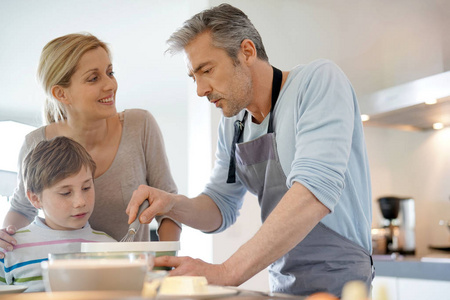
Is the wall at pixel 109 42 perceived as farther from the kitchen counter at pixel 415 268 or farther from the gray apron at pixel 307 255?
the kitchen counter at pixel 415 268

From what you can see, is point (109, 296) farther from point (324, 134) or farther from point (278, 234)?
point (324, 134)

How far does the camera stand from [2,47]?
14.4 feet

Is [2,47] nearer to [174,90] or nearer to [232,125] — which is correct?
[174,90]

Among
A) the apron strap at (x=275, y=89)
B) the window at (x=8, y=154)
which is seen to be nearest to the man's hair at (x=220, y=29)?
the apron strap at (x=275, y=89)

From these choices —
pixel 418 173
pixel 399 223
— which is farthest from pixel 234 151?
pixel 418 173

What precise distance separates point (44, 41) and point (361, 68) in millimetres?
2627

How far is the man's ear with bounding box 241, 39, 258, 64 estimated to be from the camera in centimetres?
143

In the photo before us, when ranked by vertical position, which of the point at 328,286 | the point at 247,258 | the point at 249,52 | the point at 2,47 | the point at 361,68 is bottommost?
the point at 328,286

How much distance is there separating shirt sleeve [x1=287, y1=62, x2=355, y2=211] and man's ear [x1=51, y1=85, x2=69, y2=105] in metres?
0.75

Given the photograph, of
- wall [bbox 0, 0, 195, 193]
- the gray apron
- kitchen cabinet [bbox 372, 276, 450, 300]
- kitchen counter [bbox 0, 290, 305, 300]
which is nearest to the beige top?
the gray apron

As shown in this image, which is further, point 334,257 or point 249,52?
point 249,52

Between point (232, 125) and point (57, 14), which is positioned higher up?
point (57, 14)

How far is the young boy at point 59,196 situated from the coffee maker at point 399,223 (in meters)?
2.77

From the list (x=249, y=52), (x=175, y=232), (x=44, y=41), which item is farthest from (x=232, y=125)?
(x=44, y=41)
